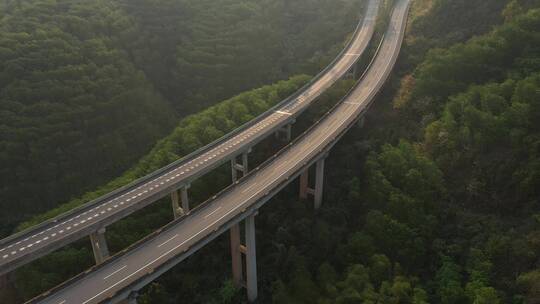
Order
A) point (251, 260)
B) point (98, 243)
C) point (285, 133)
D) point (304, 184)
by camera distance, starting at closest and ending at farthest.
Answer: point (98, 243) → point (251, 260) → point (304, 184) → point (285, 133)

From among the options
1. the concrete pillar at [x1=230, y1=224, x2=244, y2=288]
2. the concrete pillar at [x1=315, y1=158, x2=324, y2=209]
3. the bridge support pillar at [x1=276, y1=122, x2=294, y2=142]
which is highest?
the bridge support pillar at [x1=276, y1=122, x2=294, y2=142]

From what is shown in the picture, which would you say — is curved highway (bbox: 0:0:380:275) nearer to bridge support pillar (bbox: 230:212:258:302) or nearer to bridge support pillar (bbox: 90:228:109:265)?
bridge support pillar (bbox: 90:228:109:265)

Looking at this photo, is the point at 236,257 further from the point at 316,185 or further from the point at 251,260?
the point at 316,185

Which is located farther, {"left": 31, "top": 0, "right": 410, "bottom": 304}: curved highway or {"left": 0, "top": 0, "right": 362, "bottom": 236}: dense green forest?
{"left": 0, "top": 0, "right": 362, "bottom": 236}: dense green forest

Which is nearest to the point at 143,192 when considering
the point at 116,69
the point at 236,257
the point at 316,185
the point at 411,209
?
the point at 236,257

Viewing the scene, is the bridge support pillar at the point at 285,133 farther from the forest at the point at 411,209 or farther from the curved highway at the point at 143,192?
the forest at the point at 411,209

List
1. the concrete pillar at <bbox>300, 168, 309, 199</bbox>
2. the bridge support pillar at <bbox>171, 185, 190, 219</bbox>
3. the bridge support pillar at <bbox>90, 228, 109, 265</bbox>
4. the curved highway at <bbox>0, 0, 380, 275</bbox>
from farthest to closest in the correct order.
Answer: the concrete pillar at <bbox>300, 168, 309, 199</bbox>
the bridge support pillar at <bbox>171, 185, 190, 219</bbox>
the bridge support pillar at <bbox>90, 228, 109, 265</bbox>
the curved highway at <bbox>0, 0, 380, 275</bbox>

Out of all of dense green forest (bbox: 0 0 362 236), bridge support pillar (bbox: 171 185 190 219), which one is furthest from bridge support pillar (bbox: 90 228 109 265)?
dense green forest (bbox: 0 0 362 236)
